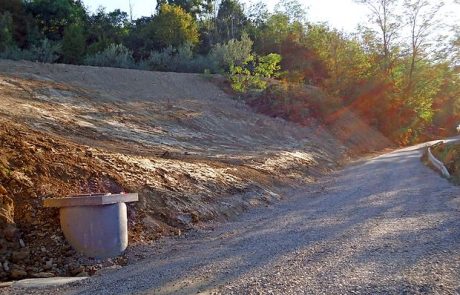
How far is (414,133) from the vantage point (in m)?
53.1

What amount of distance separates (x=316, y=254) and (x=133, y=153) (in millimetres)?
8286

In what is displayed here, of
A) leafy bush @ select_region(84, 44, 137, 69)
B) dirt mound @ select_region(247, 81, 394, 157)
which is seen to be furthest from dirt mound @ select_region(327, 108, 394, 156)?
leafy bush @ select_region(84, 44, 137, 69)

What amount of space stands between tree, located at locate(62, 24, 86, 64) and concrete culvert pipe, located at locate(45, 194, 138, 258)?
1081 inches

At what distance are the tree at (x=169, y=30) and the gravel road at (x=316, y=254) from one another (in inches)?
1254

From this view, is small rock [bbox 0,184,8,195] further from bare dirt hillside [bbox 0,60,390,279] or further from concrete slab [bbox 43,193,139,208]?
concrete slab [bbox 43,193,139,208]

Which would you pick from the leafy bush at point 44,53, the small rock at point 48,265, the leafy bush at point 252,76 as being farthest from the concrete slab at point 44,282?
the leafy bush at point 252,76

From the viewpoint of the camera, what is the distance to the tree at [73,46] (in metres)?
35.4

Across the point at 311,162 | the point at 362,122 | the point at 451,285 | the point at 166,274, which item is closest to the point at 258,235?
the point at 166,274

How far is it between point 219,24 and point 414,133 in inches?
885

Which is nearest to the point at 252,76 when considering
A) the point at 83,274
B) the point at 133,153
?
the point at 133,153

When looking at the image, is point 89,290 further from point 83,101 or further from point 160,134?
point 83,101

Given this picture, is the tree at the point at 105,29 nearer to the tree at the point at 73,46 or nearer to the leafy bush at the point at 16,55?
the tree at the point at 73,46

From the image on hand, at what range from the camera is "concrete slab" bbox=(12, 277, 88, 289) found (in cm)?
797

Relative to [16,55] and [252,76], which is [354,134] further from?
[16,55]
